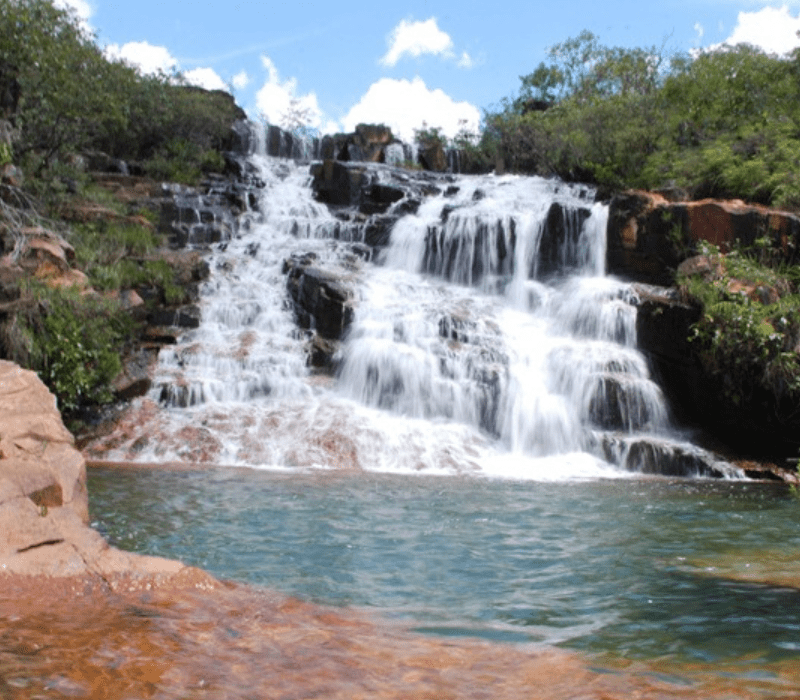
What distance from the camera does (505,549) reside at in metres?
6.79

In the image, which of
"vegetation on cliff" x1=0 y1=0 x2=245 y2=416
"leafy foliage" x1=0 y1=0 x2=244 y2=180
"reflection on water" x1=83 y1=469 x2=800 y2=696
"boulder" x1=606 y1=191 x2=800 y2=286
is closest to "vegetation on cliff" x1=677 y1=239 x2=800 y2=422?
"boulder" x1=606 y1=191 x2=800 y2=286

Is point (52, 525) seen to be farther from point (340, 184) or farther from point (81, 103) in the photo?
point (340, 184)

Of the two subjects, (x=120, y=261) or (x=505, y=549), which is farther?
(x=120, y=261)

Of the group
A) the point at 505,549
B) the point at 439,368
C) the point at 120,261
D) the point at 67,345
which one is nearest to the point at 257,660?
the point at 505,549

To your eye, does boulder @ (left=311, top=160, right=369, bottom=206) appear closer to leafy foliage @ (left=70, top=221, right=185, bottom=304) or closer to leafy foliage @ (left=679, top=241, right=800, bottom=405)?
leafy foliage @ (left=70, top=221, right=185, bottom=304)

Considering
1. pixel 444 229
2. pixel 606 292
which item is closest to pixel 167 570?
pixel 606 292

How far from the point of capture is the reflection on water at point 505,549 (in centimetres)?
470

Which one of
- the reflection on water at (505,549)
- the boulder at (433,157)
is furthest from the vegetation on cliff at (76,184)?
the boulder at (433,157)

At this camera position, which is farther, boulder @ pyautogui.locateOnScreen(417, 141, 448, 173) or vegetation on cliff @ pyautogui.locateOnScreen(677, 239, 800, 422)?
boulder @ pyautogui.locateOnScreen(417, 141, 448, 173)

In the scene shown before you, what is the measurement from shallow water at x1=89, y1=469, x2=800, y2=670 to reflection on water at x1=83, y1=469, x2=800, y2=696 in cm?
2

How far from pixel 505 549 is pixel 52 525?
359cm

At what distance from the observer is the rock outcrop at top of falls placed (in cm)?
478

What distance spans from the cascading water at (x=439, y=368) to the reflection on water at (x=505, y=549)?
1.90m

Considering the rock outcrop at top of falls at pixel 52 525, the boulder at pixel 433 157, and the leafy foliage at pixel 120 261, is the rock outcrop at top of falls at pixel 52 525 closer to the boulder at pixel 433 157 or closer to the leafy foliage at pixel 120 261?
the leafy foliage at pixel 120 261
